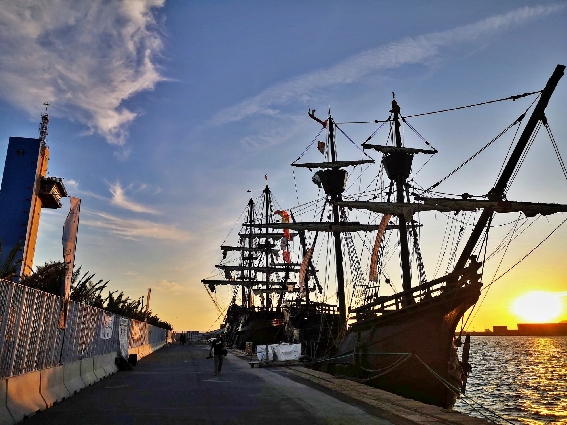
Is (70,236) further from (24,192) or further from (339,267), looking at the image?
(24,192)

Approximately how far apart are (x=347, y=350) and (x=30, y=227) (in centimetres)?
3165

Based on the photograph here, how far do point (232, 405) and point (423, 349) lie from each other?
9502 millimetres

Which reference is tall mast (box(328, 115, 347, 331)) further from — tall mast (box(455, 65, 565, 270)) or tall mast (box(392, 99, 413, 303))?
tall mast (box(455, 65, 565, 270))

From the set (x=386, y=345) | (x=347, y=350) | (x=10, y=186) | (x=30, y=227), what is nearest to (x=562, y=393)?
(x=347, y=350)

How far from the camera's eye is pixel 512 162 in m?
18.4

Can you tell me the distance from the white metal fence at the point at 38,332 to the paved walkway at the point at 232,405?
1.03 meters

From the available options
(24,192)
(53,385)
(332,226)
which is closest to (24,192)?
(24,192)

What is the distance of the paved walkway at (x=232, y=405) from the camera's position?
8484 millimetres

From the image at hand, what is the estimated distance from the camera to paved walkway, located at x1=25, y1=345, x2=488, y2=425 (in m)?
8.48

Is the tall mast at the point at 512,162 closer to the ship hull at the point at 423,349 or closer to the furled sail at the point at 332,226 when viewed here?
the ship hull at the point at 423,349

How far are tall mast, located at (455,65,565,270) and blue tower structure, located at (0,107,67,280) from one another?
115 feet

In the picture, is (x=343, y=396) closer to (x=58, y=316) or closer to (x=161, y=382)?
(x=161, y=382)

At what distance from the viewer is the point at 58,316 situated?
1106cm

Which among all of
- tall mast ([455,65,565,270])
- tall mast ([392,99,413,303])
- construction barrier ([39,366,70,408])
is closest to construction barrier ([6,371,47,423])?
construction barrier ([39,366,70,408])
